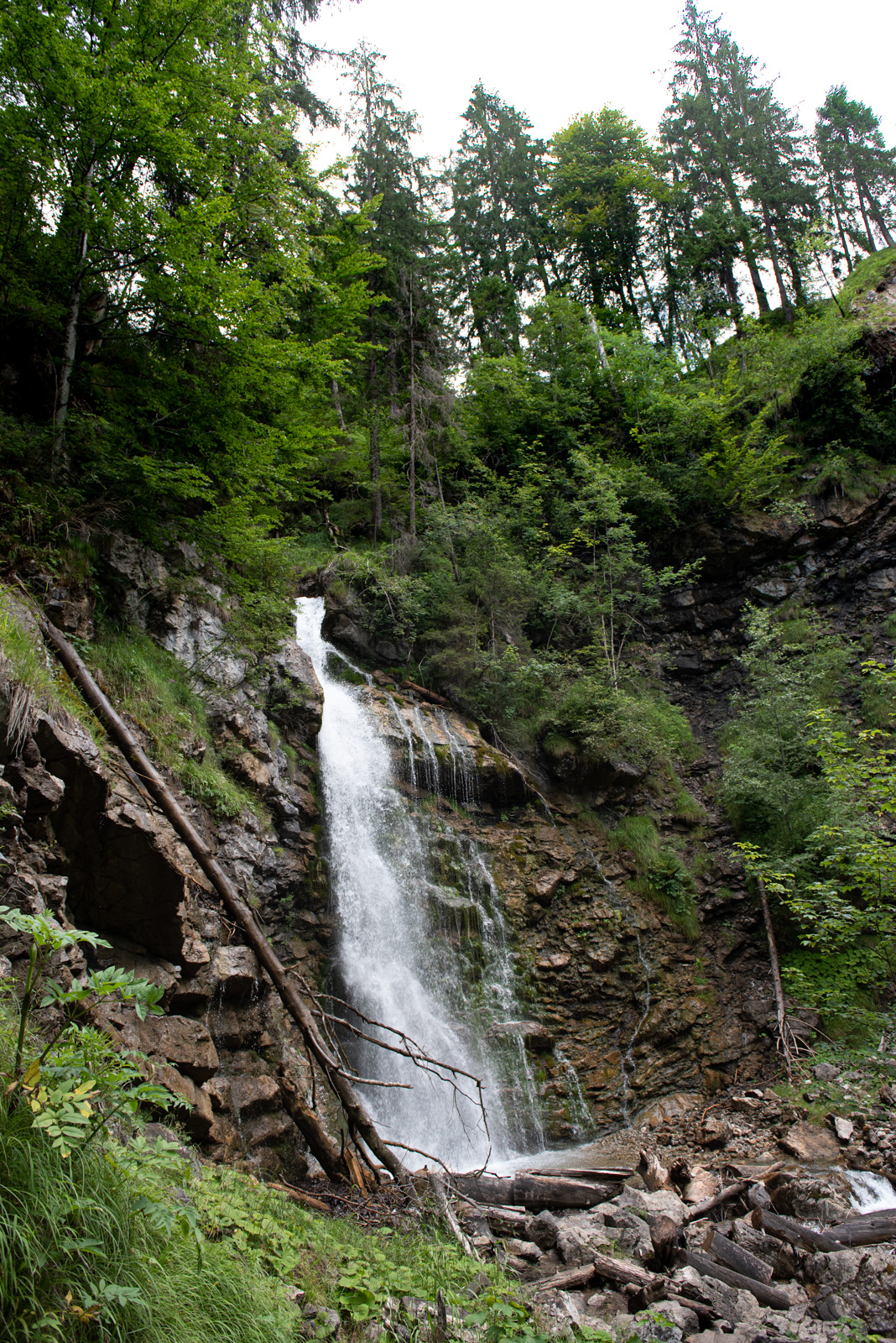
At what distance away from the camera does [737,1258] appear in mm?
5305

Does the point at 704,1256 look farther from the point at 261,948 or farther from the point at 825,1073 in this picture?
the point at 825,1073

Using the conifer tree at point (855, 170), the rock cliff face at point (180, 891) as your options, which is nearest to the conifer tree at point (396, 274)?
the rock cliff face at point (180, 891)

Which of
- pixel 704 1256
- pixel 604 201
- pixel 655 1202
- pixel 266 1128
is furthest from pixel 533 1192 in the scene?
pixel 604 201

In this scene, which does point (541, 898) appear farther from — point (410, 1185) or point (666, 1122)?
point (410, 1185)

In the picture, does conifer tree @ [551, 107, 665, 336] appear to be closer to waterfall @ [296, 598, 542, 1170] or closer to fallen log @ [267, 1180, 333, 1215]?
waterfall @ [296, 598, 542, 1170]

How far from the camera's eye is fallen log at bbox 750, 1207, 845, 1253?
17.5 ft

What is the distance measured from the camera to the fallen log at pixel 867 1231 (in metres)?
5.32

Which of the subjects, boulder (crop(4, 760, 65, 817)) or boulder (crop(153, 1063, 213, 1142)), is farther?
boulder (crop(153, 1063, 213, 1142))

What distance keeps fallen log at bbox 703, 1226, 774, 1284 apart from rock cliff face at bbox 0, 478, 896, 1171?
3.76 metres

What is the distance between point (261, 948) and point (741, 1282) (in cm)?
469

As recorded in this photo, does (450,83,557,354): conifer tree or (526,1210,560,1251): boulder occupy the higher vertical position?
(450,83,557,354): conifer tree

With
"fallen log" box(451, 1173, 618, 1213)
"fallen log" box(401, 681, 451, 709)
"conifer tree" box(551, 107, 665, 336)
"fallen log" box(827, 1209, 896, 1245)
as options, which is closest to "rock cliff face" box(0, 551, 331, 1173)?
"fallen log" box(451, 1173, 618, 1213)

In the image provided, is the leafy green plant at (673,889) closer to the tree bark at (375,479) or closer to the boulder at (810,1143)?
the boulder at (810,1143)

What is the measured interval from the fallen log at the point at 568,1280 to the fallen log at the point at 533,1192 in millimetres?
1607
